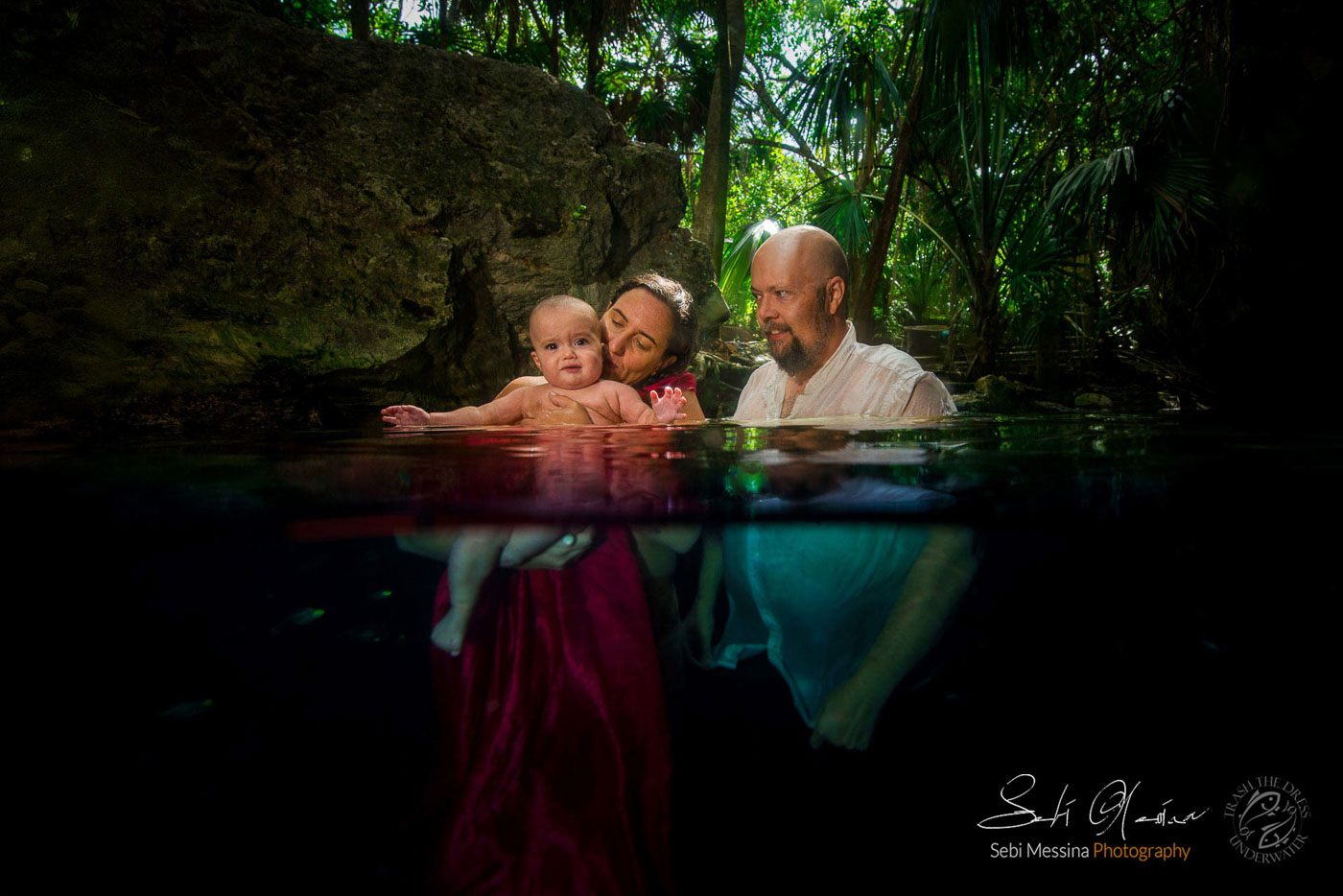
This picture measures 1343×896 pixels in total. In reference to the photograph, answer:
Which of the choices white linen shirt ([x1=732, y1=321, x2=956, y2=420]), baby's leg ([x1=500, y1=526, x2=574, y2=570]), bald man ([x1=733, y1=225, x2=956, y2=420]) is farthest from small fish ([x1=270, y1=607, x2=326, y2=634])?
bald man ([x1=733, y1=225, x2=956, y2=420])

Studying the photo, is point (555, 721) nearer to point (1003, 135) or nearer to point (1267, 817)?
point (1267, 817)

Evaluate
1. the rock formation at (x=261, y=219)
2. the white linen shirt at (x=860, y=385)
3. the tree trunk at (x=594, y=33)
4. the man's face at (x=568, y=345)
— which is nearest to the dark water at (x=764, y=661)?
the white linen shirt at (x=860, y=385)

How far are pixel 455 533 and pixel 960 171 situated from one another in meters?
9.09

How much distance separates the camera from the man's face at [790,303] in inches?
142

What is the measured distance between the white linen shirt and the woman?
729 mm

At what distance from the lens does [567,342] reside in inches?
141

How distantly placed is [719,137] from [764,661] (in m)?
7.01

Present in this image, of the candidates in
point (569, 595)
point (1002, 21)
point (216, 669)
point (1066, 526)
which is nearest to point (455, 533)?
point (569, 595)

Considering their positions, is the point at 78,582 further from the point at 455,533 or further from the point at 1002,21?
the point at 1002,21

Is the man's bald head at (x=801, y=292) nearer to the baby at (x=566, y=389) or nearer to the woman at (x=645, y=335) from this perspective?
the woman at (x=645, y=335)

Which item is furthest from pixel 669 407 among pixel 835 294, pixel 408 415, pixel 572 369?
pixel 408 415

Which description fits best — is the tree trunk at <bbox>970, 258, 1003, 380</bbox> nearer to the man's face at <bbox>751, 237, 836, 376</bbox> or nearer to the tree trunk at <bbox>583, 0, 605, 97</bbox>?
the man's face at <bbox>751, 237, 836, 376</bbox>

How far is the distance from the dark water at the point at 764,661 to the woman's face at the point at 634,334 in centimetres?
97

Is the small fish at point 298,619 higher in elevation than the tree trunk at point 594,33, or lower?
lower
